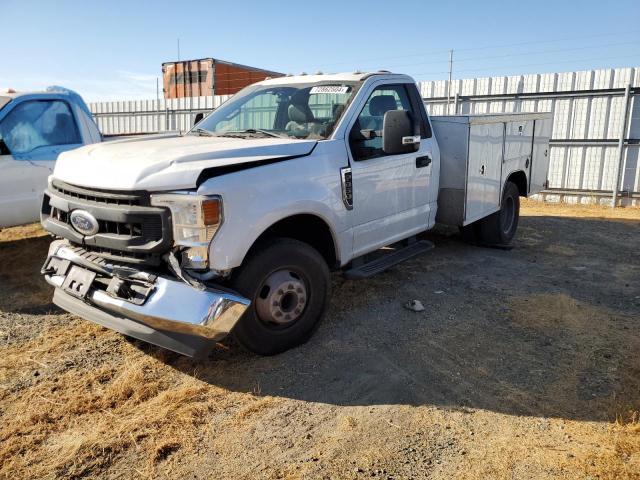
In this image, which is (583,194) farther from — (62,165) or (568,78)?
(62,165)

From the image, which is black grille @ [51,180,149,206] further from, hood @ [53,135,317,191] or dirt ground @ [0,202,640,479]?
dirt ground @ [0,202,640,479]

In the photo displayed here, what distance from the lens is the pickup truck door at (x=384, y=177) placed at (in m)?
4.34

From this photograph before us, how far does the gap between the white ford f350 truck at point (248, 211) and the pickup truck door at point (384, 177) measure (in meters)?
0.02

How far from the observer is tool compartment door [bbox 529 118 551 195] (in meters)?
7.48

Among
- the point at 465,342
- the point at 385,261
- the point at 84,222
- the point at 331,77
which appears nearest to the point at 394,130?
the point at 331,77

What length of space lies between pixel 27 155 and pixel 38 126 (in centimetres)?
44

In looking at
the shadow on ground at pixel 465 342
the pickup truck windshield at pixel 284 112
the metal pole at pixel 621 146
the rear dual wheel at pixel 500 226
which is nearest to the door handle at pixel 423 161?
the pickup truck windshield at pixel 284 112

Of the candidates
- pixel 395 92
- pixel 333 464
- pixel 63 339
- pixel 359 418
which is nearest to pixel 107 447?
pixel 333 464

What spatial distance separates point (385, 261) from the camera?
4.87 meters

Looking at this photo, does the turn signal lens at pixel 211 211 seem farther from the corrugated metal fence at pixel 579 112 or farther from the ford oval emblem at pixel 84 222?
the corrugated metal fence at pixel 579 112

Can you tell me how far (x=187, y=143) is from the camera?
4023 millimetres

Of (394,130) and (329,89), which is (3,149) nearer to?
(329,89)

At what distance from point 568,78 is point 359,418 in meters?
11.0

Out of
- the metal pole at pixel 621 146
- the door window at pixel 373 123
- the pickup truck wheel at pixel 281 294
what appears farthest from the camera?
the metal pole at pixel 621 146
